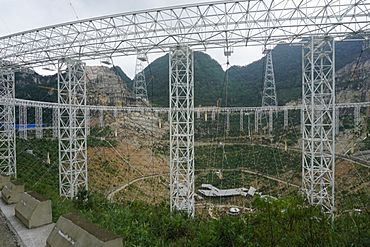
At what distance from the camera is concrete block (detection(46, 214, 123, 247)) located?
388cm

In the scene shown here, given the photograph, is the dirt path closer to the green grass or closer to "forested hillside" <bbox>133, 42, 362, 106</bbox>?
the green grass

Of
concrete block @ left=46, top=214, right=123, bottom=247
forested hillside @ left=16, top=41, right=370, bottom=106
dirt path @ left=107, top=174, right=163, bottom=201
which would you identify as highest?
forested hillside @ left=16, top=41, right=370, bottom=106

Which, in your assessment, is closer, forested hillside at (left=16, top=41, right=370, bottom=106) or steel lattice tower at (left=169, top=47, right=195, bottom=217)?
steel lattice tower at (left=169, top=47, right=195, bottom=217)

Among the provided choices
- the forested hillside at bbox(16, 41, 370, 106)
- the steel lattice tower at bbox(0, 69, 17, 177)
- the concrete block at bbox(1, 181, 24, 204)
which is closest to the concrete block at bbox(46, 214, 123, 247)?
the concrete block at bbox(1, 181, 24, 204)

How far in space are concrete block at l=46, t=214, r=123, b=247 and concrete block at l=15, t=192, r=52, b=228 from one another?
53.3 inches

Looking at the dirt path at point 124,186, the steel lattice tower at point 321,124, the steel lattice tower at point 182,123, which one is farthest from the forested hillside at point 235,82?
the steel lattice tower at point 321,124

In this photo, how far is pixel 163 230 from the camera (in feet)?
19.0

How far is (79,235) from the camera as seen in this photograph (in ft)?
14.1

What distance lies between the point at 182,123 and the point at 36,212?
18.0 ft

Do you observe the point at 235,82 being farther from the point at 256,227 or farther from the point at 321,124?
the point at 256,227

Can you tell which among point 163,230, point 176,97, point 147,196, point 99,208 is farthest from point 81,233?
point 147,196

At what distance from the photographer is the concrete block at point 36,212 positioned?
20.4ft

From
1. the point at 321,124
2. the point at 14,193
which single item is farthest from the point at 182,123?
the point at 14,193

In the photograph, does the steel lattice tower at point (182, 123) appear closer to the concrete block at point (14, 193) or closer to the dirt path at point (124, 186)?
the concrete block at point (14, 193)
